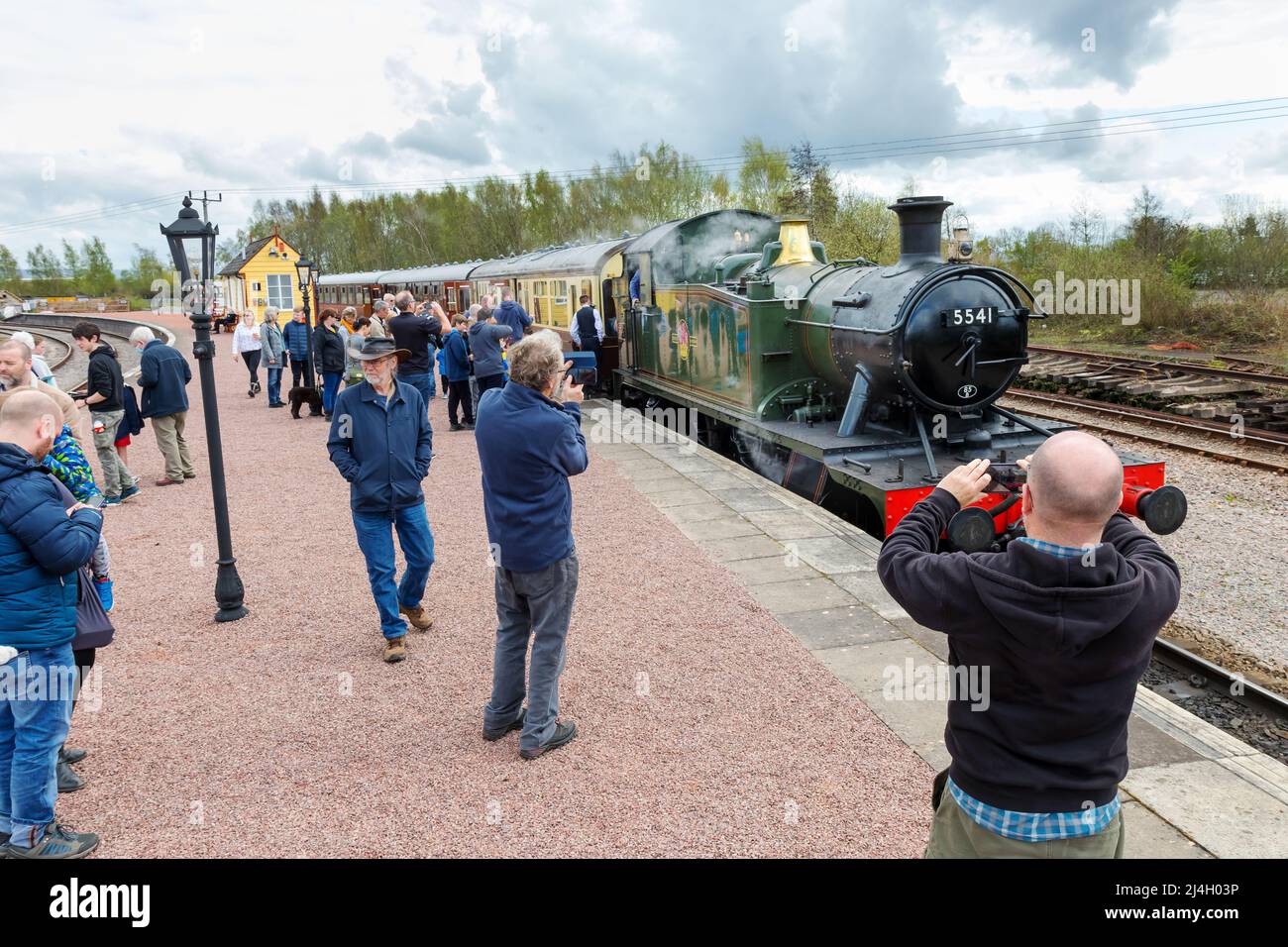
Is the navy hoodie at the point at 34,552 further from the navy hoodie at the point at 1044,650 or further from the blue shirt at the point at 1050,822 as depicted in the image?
the blue shirt at the point at 1050,822

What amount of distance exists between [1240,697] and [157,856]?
19.0 feet

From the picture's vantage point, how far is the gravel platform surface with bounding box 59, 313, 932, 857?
383 centimetres

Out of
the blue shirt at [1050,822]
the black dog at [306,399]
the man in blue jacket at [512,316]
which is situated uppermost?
the man in blue jacket at [512,316]

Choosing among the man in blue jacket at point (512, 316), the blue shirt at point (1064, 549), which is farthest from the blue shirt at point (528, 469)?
the man in blue jacket at point (512, 316)

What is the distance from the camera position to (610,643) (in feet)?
19.0

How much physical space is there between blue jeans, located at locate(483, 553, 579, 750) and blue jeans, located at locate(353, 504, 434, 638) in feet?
4.21

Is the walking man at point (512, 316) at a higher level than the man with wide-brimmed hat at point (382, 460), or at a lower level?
higher

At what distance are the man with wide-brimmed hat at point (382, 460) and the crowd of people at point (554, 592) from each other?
0.04ft

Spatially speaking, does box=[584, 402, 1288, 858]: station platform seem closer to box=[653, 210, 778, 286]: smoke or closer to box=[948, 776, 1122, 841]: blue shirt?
box=[948, 776, 1122, 841]: blue shirt

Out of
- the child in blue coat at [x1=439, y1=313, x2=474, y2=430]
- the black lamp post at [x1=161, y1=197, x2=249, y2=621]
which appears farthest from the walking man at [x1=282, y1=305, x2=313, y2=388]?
the black lamp post at [x1=161, y1=197, x2=249, y2=621]

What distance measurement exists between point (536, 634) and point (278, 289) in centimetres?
3949

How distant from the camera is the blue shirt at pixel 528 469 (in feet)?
13.9

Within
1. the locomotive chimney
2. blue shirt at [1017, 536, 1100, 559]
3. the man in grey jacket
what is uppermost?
the locomotive chimney
